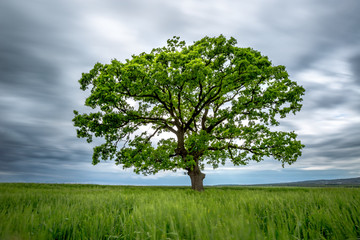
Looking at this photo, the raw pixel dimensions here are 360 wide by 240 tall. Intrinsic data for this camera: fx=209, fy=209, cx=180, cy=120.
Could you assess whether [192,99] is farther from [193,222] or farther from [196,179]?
[193,222]

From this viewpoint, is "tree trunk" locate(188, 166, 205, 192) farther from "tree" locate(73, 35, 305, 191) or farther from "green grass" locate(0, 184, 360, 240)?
"green grass" locate(0, 184, 360, 240)

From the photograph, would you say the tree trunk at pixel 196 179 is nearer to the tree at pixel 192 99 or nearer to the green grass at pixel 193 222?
the tree at pixel 192 99

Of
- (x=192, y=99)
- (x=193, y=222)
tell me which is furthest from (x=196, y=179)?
(x=193, y=222)

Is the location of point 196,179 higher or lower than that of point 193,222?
lower

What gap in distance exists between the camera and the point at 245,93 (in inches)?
719

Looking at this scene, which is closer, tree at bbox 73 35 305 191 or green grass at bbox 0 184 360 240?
green grass at bbox 0 184 360 240

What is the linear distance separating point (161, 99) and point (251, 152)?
9.86m

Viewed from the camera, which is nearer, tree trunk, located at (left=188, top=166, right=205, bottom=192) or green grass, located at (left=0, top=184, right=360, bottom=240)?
green grass, located at (left=0, top=184, right=360, bottom=240)

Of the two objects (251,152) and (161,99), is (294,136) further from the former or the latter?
(161,99)

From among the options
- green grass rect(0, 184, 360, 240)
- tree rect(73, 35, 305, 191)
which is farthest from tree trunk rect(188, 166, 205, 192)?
green grass rect(0, 184, 360, 240)

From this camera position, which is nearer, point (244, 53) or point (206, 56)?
point (244, 53)

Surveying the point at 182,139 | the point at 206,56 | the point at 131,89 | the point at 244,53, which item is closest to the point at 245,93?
the point at 244,53

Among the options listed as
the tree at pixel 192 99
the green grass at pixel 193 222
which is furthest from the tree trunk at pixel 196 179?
the green grass at pixel 193 222

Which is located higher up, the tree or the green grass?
the tree
